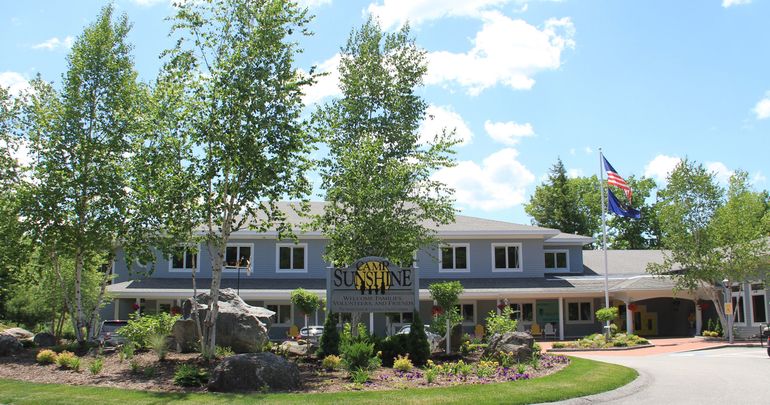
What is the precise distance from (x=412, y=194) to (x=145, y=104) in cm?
896

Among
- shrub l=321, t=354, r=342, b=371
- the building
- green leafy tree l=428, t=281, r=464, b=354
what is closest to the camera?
shrub l=321, t=354, r=342, b=371

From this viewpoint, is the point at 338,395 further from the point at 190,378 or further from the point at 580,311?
the point at 580,311

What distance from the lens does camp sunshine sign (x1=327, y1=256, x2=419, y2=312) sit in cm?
1838

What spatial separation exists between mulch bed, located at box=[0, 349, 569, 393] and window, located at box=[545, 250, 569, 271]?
70.4 ft

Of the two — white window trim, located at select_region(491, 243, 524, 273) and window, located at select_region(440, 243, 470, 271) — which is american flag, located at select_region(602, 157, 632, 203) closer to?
white window trim, located at select_region(491, 243, 524, 273)

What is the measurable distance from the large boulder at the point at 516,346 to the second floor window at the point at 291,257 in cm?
1832

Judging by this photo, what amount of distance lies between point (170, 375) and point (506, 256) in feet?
78.9

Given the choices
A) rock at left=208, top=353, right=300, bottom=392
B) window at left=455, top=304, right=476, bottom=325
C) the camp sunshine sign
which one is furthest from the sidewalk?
rock at left=208, top=353, right=300, bottom=392

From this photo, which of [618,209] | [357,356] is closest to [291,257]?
[618,209]

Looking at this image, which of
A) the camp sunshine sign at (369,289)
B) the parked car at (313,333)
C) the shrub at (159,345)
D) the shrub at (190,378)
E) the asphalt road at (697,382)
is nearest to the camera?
the asphalt road at (697,382)

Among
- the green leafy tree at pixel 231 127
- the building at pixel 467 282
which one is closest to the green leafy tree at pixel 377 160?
the green leafy tree at pixel 231 127

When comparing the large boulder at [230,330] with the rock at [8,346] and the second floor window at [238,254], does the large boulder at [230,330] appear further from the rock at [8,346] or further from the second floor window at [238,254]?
the second floor window at [238,254]

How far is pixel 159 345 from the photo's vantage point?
53.3ft

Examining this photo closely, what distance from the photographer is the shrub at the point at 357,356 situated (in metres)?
15.1
